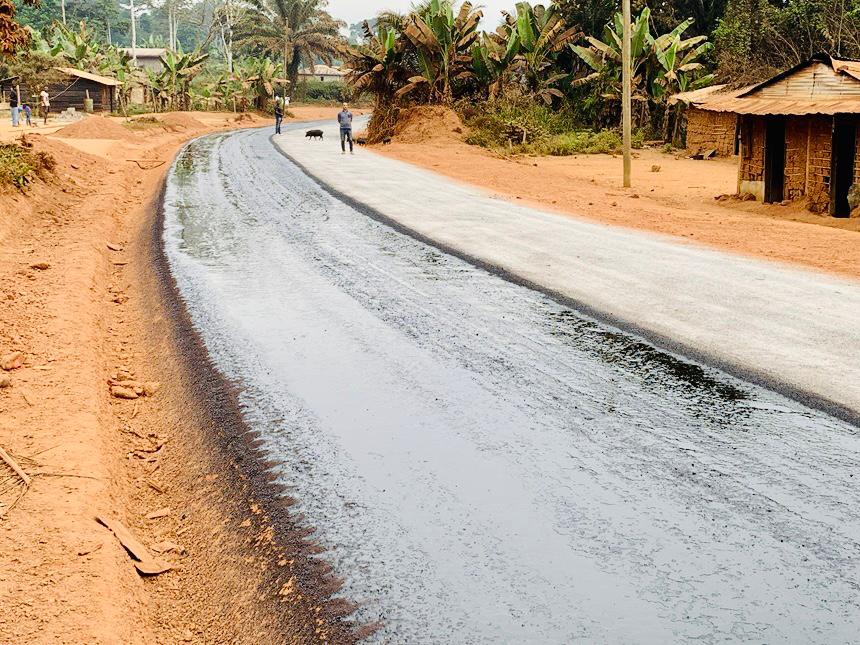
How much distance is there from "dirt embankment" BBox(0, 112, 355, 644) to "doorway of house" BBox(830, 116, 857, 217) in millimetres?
14448

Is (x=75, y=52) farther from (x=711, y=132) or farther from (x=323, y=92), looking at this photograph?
(x=711, y=132)

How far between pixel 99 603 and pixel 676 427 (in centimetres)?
453

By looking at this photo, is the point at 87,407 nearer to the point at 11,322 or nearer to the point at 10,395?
the point at 10,395

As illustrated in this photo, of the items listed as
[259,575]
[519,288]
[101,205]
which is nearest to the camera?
[259,575]

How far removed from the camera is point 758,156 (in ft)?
74.8

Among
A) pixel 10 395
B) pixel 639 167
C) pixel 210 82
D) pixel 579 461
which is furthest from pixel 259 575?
pixel 210 82

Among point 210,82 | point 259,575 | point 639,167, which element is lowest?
point 259,575

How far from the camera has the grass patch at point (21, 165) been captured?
2070 cm

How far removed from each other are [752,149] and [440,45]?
20.5 m

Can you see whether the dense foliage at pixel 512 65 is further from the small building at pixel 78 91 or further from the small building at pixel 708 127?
the small building at pixel 78 91

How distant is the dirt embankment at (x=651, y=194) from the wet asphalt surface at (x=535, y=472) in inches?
257

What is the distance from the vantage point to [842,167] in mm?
20016

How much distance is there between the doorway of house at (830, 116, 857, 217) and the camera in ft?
64.7

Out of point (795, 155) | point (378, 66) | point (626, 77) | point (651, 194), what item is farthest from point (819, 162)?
point (378, 66)
